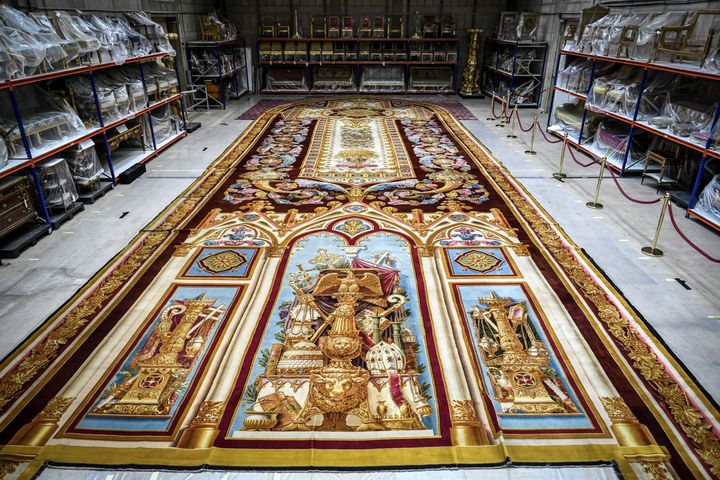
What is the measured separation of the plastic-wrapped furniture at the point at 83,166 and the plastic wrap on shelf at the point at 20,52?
1.12 metres

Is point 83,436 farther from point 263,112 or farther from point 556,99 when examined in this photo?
point 556,99

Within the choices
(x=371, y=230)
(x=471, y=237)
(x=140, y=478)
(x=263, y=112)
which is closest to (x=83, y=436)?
(x=140, y=478)

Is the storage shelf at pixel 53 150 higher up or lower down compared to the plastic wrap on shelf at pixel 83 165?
higher up

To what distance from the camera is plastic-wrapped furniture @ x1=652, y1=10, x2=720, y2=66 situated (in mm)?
6203

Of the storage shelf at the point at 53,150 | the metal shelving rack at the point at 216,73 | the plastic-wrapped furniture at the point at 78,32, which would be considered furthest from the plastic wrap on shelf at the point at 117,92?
the metal shelving rack at the point at 216,73

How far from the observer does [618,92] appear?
7594 mm

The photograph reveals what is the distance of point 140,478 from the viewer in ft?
8.59

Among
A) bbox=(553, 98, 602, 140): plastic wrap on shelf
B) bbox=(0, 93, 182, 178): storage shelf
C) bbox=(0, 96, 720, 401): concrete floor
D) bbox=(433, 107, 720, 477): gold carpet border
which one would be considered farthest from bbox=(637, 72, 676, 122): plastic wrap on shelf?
bbox=(0, 93, 182, 178): storage shelf

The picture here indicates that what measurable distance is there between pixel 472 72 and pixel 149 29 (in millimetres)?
9772

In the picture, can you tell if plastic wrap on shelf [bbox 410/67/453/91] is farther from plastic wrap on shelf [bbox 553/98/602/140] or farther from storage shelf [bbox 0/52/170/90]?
storage shelf [bbox 0/52/170/90]

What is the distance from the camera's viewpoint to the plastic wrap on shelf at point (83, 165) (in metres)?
6.21

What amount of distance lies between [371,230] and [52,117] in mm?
4430

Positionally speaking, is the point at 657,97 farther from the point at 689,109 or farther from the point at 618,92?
the point at 689,109

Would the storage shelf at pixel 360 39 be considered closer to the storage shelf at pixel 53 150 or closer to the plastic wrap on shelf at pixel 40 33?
the storage shelf at pixel 53 150
